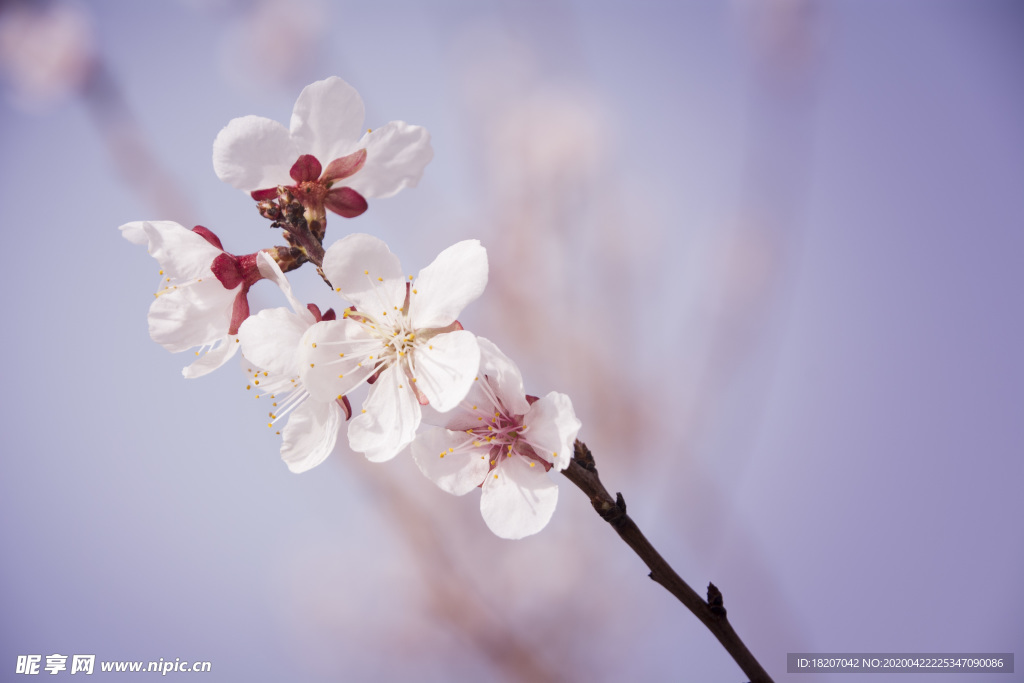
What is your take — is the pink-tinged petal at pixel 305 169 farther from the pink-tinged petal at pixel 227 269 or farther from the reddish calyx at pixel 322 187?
the pink-tinged petal at pixel 227 269

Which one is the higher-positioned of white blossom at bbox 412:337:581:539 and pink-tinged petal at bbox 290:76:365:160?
pink-tinged petal at bbox 290:76:365:160

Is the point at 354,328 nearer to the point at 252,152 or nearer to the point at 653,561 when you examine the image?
the point at 252,152

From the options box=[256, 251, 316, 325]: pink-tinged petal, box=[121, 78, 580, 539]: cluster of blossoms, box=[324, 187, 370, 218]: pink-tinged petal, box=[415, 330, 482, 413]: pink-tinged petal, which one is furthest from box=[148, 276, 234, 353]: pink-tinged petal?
box=[415, 330, 482, 413]: pink-tinged petal

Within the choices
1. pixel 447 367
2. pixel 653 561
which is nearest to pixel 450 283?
pixel 447 367

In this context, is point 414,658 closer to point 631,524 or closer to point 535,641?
point 535,641

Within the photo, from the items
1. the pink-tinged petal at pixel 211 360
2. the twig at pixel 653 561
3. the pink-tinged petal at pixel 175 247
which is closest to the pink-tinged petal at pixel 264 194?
the pink-tinged petal at pixel 175 247

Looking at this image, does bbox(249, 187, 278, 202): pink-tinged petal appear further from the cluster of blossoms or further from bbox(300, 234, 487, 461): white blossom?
bbox(300, 234, 487, 461): white blossom
